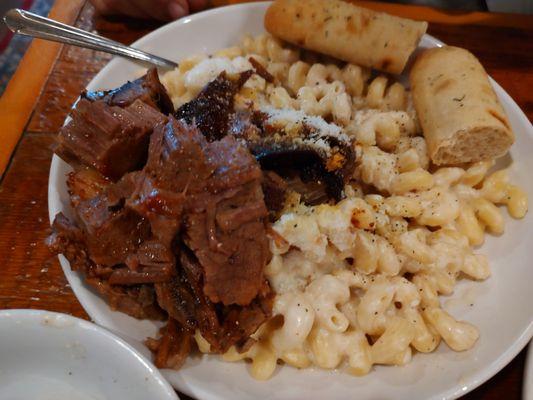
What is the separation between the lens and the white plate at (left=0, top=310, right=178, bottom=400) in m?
1.40

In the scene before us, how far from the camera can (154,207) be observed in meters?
1.49

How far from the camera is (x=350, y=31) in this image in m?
2.20

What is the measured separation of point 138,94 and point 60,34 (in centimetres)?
70

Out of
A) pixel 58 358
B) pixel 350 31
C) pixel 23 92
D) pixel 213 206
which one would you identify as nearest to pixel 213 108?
pixel 213 206

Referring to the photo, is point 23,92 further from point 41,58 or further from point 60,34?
point 60,34

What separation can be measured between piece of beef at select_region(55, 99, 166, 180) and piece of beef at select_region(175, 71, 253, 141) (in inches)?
7.7

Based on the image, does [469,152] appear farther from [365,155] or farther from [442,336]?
[442,336]

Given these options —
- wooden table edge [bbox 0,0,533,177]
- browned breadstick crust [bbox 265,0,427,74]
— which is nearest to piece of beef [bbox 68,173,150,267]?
wooden table edge [bbox 0,0,533,177]

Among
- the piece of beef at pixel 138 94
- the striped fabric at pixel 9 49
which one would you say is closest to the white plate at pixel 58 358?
the piece of beef at pixel 138 94

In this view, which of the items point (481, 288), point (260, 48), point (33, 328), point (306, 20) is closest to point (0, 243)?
point (33, 328)

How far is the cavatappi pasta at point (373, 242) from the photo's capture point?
167cm

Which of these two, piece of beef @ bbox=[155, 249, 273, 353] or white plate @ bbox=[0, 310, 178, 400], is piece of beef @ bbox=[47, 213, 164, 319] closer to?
piece of beef @ bbox=[155, 249, 273, 353]

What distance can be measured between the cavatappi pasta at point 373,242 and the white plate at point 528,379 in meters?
0.16

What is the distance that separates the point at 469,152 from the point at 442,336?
2.35 feet
